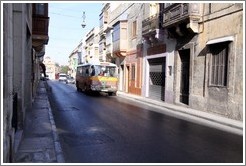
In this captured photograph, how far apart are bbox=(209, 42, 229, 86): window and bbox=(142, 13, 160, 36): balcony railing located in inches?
259

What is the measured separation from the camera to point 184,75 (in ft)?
63.2

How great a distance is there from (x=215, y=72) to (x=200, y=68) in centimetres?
122

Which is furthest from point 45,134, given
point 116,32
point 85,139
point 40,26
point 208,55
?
point 116,32

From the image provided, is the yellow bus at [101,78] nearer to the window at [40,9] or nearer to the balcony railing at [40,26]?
the balcony railing at [40,26]

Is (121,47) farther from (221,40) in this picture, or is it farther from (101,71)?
(221,40)

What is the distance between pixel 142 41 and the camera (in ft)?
88.3

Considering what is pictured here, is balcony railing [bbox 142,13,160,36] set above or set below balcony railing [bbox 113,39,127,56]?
above

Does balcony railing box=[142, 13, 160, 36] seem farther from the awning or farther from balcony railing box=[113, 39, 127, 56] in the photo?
balcony railing box=[113, 39, 127, 56]

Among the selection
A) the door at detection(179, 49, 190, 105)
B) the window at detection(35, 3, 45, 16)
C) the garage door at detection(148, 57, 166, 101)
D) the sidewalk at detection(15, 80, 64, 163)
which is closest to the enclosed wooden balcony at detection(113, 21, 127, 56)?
the garage door at detection(148, 57, 166, 101)

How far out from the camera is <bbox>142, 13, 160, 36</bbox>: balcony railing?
Result: 22.0m

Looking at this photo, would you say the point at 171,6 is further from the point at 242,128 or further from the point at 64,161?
the point at 64,161

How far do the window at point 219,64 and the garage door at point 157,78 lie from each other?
262 inches

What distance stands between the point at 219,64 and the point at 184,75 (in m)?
3.90

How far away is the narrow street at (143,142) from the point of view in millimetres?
7211
